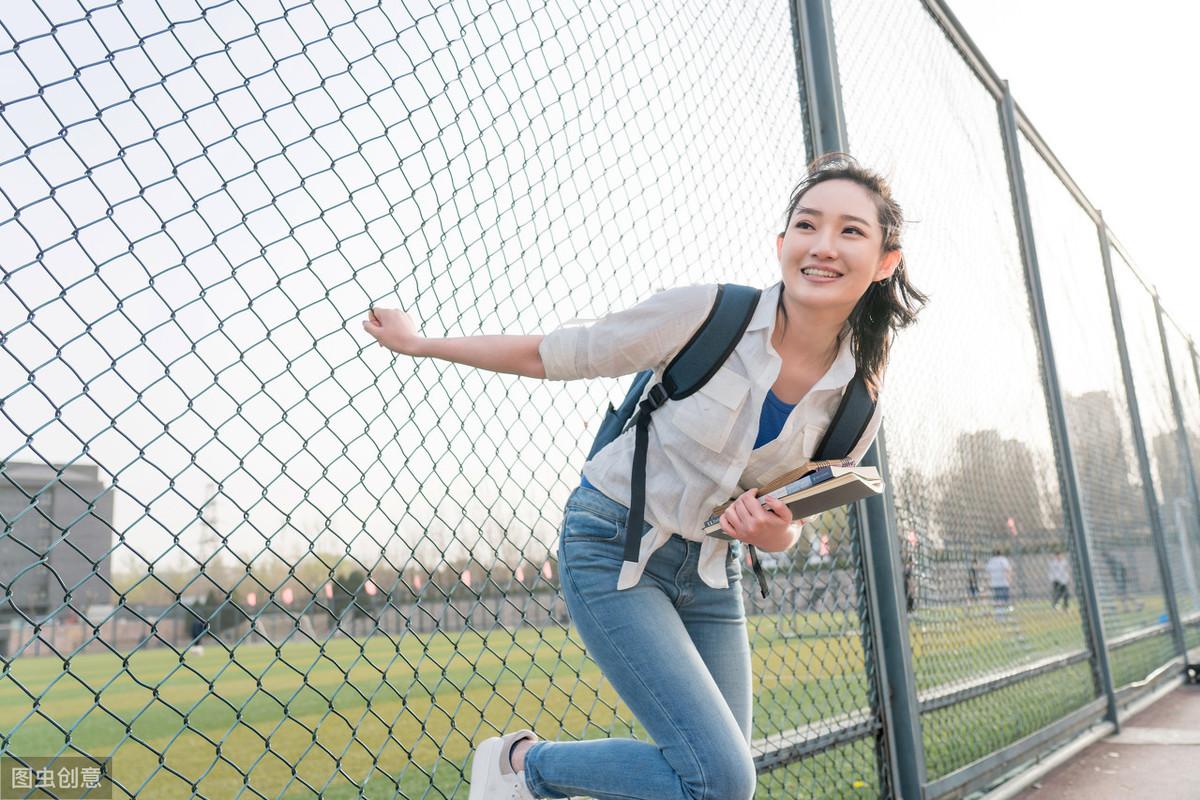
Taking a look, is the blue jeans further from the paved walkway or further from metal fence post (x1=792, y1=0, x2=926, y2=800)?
the paved walkway

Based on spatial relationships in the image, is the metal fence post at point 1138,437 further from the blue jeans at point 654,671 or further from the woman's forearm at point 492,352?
the woman's forearm at point 492,352

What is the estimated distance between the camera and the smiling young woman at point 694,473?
1937mm

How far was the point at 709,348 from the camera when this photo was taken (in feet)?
6.81

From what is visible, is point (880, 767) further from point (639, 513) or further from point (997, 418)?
point (997, 418)

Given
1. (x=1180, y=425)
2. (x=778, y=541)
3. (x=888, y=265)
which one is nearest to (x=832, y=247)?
(x=888, y=265)

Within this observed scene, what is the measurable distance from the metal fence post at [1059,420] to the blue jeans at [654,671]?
465 centimetres

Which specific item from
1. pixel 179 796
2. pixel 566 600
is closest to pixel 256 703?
pixel 179 796

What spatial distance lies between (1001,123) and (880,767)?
461cm

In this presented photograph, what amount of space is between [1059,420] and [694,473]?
4891 mm

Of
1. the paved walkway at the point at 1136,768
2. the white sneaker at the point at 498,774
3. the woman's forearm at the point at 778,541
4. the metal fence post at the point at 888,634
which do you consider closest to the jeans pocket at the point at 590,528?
the woman's forearm at the point at 778,541

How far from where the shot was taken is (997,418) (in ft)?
19.0

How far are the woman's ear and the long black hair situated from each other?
0.01 metres

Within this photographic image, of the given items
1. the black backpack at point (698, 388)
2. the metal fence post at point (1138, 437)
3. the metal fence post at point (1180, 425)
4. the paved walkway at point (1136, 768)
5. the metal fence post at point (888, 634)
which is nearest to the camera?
the black backpack at point (698, 388)

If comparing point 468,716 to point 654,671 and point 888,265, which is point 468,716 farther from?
point 888,265
